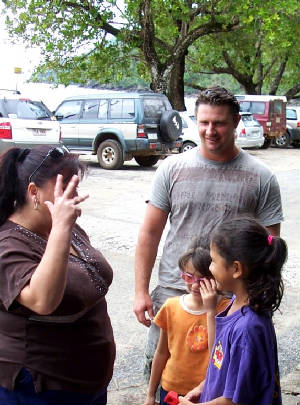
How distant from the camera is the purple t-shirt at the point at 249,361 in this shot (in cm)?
188

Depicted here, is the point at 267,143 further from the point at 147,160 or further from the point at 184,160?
the point at 184,160

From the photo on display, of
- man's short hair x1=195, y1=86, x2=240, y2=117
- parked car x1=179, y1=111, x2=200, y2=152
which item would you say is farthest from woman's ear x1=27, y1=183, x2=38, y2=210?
parked car x1=179, y1=111, x2=200, y2=152

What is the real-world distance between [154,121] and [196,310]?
12396mm

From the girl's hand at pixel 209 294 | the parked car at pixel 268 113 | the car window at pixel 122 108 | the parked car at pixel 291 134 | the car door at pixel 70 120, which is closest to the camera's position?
the girl's hand at pixel 209 294

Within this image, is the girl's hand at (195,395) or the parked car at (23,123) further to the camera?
the parked car at (23,123)

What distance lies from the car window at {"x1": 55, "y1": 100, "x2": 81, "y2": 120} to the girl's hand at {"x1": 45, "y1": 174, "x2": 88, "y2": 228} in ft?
46.1

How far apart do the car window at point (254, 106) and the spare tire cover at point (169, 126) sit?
8.88 metres

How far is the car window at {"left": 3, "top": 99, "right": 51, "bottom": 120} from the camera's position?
40.3ft

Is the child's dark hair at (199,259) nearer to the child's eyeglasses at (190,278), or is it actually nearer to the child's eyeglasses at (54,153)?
the child's eyeglasses at (190,278)

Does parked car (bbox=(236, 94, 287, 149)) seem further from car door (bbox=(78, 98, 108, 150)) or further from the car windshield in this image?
car door (bbox=(78, 98, 108, 150))

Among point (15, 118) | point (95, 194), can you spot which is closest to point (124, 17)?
point (15, 118)

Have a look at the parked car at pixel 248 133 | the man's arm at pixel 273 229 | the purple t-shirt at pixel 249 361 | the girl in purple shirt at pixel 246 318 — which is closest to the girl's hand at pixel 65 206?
the girl in purple shirt at pixel 246 318

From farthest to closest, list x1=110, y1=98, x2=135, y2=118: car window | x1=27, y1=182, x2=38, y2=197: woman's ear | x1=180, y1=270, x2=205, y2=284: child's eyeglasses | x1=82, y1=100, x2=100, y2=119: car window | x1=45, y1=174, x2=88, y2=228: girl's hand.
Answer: x1=82, y1=100, x2=100, y2=119: car window
x1=110, y1=98, x2=135, y2=118: car window
x1=180, y1=270, x2=205, y2=284: child's eyeglasses
x1=27, y1=182, x2=38, y2=197: woman's ear
x1=45, y1=174, x2=88, y2=228: girl's hand

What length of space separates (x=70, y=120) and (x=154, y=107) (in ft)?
8.51
